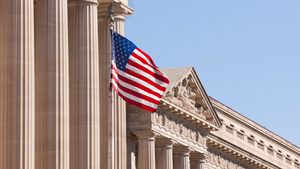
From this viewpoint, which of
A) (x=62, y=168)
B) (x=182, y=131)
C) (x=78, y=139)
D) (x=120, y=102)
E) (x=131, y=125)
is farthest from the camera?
(x=182, y=131)

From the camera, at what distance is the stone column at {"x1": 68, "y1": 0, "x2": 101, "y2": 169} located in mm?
42812

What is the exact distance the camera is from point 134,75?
140 ft

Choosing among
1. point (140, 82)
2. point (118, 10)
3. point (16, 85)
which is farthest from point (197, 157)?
point (16, 85)

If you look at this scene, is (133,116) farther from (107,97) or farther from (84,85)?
(84,85)

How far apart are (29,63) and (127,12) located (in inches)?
603

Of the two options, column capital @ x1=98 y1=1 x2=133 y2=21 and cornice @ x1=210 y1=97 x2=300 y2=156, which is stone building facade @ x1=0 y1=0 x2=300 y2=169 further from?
cornice @ x1=210 y1=97 x2=300 y2=156

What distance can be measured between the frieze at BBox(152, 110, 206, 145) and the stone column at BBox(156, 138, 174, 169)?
50.0 inches

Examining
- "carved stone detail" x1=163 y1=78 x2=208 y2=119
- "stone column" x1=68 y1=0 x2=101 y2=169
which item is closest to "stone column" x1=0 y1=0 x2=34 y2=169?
"stone column" x1=68 y1=0 x2=101 y2=169

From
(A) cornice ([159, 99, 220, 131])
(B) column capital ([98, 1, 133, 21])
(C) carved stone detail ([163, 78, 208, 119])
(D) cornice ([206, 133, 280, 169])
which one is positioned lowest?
(D) cornice ([206, 133, 280, 169])

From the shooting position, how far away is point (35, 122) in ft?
129

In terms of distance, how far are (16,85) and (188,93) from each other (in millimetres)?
31362

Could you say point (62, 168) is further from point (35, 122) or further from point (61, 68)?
point (61, 68)

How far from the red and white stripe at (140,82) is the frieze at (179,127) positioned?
13.6m

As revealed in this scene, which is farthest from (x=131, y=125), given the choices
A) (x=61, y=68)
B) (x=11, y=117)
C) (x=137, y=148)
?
(x=11, y=117)
